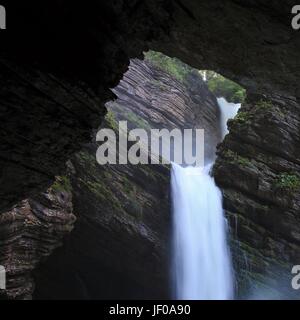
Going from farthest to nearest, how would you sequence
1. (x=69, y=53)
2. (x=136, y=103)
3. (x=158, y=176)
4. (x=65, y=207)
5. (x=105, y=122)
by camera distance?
(x=136, y=103)
(x=158, y=176)
(x=105, y=122)
(x=65, y=207)
(x=69, y=53)

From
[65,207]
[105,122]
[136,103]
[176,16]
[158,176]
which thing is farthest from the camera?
[136,103]

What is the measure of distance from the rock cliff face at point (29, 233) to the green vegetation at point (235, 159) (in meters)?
7.47

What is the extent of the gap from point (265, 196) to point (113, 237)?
6.49 metres

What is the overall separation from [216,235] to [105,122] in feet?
22.7

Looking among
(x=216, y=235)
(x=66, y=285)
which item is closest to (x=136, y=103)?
(x=216, y=235)

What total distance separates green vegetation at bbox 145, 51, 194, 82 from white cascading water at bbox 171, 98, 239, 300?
10686 mm

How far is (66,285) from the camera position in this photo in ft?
53.2

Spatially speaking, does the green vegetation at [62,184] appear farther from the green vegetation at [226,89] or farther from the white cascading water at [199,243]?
the green vegetation at [226,89]

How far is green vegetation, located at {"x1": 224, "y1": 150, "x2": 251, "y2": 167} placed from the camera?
16.4 m

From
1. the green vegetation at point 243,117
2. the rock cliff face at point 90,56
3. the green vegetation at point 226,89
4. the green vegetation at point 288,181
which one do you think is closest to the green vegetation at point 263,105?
the green vegetation at point 243,117

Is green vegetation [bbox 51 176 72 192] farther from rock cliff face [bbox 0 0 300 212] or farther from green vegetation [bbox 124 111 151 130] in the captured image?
green vegetation [bbox 124 111 151 130]

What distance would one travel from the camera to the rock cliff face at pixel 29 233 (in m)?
10.7

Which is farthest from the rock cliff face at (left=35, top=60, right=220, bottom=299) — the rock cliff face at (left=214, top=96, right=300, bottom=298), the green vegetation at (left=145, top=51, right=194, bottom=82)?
the green vegetation at (left=145, top=51, right=194, bottom=82)

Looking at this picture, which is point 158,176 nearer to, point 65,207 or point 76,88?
point 65,207
